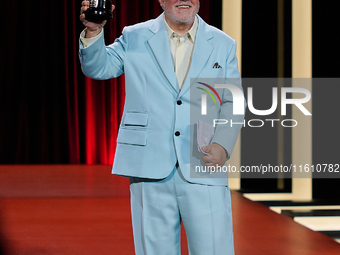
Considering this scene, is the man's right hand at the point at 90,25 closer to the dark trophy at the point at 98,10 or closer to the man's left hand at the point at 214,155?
the dark trophy at the point at 98,10

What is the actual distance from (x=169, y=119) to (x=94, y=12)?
32 cm

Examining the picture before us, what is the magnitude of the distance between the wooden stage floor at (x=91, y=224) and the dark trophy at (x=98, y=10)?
1247 mm

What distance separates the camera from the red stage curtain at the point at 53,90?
19.1ft

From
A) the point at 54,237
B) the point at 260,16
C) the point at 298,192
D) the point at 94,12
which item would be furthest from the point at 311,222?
the point at 94,12

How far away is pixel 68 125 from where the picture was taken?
5.91 meters

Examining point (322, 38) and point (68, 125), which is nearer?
point (322, 38)

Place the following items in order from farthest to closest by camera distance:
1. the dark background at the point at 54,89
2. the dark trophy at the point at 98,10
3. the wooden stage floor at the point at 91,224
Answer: the dark background at the point at 54,89, the wooden stage floor at the point at 91,224, the dark trophy at the point at 98,10

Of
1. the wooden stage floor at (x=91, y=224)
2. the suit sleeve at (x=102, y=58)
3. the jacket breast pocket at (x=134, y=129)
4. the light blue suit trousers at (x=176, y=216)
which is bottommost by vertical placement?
the wooden stage floor at (x=91, y=224)

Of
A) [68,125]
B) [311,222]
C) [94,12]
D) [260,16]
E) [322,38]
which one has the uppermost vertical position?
[260,16]

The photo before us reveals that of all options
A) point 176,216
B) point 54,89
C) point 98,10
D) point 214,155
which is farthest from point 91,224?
point 54,89

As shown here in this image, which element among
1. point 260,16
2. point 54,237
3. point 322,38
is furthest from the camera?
point 260,16

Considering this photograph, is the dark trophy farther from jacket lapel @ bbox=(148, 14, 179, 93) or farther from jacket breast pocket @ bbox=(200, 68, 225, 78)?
jacket breast pocket @ bbox=(200, 68, 225, 78)

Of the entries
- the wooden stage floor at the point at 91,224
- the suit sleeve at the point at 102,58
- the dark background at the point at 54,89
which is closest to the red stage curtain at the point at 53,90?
the dark background at the point at 54,89

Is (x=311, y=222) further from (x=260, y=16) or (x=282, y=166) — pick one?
(x=260, y=16)
